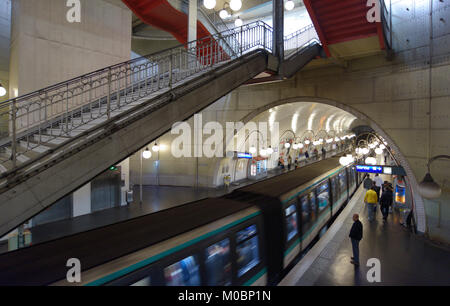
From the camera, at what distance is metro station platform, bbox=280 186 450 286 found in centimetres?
548

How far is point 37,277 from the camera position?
2277 mm

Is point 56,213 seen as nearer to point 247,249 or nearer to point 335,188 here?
point 247,249

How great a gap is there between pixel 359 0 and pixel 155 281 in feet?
27.5

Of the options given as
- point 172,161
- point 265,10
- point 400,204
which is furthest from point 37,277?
point 265,10

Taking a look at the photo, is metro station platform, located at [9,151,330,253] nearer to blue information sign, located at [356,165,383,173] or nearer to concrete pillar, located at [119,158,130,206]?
concrete pillar, located at [119,158,130,206]

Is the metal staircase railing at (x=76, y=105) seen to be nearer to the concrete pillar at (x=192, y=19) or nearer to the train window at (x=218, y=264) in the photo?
the train window at (x=218, y=264)

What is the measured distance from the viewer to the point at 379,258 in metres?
6.64

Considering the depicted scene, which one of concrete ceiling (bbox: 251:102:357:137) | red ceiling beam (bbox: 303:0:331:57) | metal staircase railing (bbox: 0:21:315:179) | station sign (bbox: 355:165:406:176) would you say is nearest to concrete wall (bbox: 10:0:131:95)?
metal staircase railing (bbox: 0:21:315:179)

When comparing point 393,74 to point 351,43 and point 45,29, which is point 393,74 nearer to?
point 351,43

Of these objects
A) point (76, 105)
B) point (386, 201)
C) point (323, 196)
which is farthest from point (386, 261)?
point (76, 105)

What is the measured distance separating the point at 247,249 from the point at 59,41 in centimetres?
1027

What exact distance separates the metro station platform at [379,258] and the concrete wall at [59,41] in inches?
407

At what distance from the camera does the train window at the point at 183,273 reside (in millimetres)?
2946

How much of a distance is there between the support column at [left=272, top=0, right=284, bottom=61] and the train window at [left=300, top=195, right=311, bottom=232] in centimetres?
487
